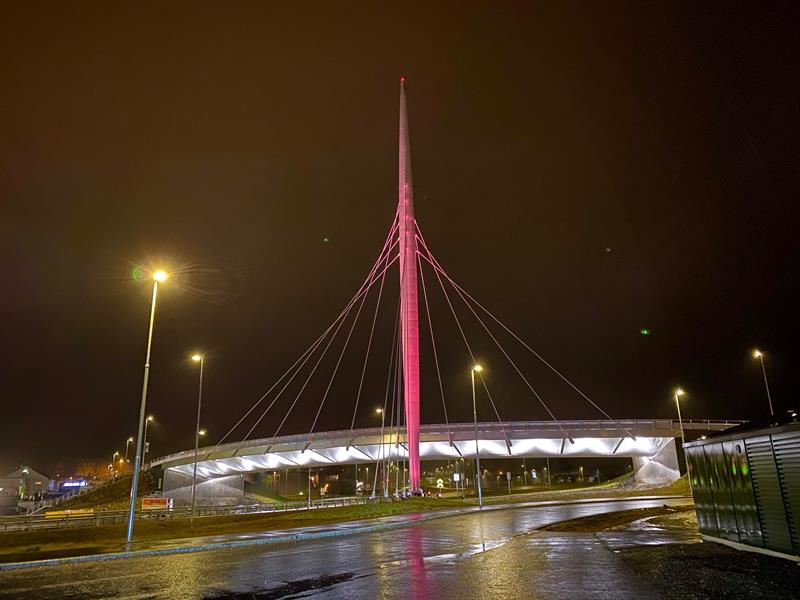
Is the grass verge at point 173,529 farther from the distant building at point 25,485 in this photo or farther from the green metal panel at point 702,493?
the distant building at point 25,485

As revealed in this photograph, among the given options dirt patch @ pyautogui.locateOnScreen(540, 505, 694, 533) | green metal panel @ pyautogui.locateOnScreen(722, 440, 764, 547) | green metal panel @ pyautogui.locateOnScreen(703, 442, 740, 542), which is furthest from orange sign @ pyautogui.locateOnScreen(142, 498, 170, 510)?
green metal panel @ pyautogui.locateOnScreen(722, 440, 764, 547)

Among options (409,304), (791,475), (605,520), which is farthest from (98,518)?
(791,475)

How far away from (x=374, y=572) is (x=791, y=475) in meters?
8.08

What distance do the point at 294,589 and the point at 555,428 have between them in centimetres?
5509

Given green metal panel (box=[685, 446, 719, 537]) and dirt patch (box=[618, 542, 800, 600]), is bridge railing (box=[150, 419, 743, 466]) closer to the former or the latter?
green metal panel (box=[685, 446, 719, 537])

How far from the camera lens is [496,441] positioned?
65000mm

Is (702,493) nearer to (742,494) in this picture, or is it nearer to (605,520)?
(742,494)

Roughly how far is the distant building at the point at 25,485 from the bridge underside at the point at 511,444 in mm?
41104

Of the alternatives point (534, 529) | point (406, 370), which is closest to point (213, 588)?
point (534, 529)

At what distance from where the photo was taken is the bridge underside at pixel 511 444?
6056 centimetres

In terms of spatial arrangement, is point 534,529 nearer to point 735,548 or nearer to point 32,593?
point 735,548

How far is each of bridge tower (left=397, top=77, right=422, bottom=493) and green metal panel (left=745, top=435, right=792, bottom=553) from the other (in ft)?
106

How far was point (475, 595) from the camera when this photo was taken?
9031mm

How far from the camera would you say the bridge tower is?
43562 millimetres
